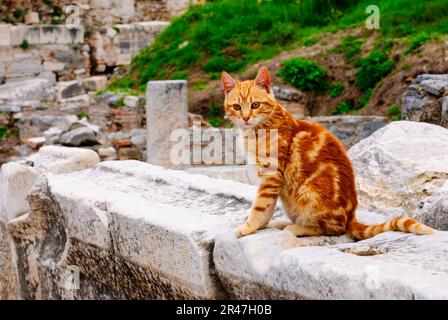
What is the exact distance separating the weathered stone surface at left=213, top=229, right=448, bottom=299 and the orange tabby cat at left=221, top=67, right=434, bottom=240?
0.09 m

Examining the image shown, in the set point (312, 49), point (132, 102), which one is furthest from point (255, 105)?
point (132, 102)

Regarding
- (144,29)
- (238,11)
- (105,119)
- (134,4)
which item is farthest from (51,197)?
(134,4)

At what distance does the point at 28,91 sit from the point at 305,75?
22.6ft

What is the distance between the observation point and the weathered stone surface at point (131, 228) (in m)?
3.29

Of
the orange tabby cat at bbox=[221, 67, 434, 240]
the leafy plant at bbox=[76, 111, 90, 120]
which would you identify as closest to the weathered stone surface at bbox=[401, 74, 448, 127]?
the orange tabby cat at bbox=[221, 67, 434, 240]

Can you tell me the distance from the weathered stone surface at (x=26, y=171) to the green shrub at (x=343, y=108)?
26.2ft

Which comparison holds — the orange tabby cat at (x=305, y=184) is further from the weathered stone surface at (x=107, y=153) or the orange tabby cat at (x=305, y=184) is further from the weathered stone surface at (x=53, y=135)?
the weathered stone surface at (x=53, y=135)

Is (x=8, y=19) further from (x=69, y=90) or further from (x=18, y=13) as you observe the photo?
A: (x=69, y=90)

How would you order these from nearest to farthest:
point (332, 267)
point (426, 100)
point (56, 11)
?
point (332, 267), point (426, 100), point (56, 11)

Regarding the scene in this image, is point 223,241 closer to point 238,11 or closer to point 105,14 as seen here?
point 238,11

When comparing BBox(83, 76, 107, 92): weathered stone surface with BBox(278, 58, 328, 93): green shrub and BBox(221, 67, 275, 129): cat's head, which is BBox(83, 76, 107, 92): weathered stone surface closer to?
BBox(278, 58, 328, 93): green shrub

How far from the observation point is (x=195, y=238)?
10.5 ft

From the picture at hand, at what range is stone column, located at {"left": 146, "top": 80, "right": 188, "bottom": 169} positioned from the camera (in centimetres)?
1180

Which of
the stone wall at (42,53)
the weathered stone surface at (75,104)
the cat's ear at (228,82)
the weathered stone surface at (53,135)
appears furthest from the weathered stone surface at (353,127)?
the stone wall at (42,53)
